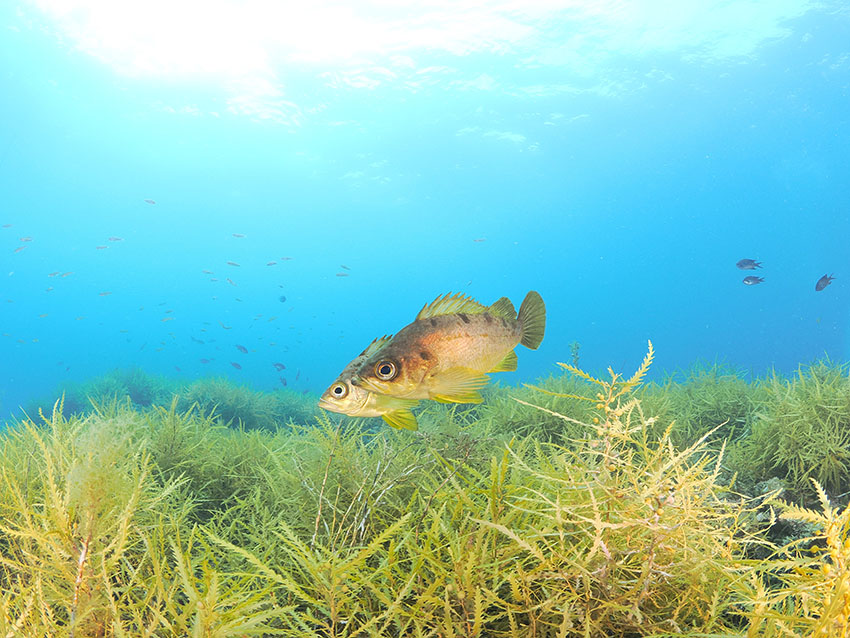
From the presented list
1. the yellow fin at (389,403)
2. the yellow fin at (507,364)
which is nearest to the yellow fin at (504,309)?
the yellow fin at (507,364)

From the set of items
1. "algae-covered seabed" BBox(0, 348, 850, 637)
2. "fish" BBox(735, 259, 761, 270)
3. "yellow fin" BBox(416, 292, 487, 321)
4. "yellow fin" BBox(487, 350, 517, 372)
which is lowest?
"algae-covered seabed" BBox(0, 348, 850, 637)

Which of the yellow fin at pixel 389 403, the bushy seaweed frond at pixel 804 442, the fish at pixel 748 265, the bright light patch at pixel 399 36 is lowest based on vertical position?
the yellow fin at pixel 389 403

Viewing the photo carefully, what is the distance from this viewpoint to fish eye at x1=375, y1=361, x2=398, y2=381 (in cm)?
182

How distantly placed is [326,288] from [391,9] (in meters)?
93.3

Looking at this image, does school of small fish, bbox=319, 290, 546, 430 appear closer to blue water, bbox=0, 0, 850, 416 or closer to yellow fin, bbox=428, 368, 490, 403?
yellow fin, bbox=428, 368, 490, 403

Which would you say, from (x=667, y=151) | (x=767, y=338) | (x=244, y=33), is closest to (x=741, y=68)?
(x=667, y=151)

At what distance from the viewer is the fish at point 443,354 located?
183cm

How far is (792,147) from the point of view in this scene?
60812mm

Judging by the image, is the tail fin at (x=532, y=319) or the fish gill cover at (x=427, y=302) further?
the tail fin at (x=532, y=319)

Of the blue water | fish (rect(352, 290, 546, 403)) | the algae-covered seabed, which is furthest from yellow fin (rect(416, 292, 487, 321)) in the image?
the blue water

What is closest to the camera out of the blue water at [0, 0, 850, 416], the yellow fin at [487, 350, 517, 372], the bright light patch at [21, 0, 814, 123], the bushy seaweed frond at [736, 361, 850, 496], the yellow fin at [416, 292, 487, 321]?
the yellow fin at [416, 292, 487, 321]

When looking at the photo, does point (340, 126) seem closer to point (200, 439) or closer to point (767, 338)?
point (200, 439)

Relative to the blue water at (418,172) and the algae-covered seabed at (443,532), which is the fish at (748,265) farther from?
the algae-covered seabed at (443,532)

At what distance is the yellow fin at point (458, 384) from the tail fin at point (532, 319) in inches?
18.7
